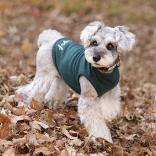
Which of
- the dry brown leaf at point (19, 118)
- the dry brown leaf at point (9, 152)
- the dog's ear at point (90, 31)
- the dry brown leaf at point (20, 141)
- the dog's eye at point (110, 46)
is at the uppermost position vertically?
the dog's ear at point (90, 31)

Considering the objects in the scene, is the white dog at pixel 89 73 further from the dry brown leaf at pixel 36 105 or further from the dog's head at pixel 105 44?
the dry brown leaf at pixel 36 105

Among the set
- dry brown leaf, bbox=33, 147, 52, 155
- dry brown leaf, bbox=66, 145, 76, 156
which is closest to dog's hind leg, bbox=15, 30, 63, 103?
dry brown leaf, bbox=66, 145, 76, 156

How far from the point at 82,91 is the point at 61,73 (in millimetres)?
587

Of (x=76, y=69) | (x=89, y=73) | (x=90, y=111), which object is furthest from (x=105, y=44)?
(x=90, y=111)

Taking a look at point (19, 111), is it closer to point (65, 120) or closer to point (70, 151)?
point (65, 120)

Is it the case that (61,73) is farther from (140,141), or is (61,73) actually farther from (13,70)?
(13,70)

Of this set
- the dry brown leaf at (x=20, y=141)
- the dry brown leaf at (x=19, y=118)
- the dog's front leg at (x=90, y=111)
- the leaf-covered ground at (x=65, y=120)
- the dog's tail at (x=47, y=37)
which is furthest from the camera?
the dog's tail at (x=47, y=37)

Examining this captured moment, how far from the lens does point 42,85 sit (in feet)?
23.4

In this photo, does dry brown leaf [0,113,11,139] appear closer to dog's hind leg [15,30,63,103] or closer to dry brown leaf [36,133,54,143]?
dry brown leaf [36,133,54,143]

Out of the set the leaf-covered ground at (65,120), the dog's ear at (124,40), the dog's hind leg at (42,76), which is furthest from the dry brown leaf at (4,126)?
the dog's ear at (124,40)

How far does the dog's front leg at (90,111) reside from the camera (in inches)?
244

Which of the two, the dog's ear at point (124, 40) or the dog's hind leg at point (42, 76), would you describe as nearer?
the dog's ear at point (124, 40)

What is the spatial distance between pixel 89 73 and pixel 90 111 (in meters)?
0.42

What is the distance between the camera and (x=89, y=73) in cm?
621
